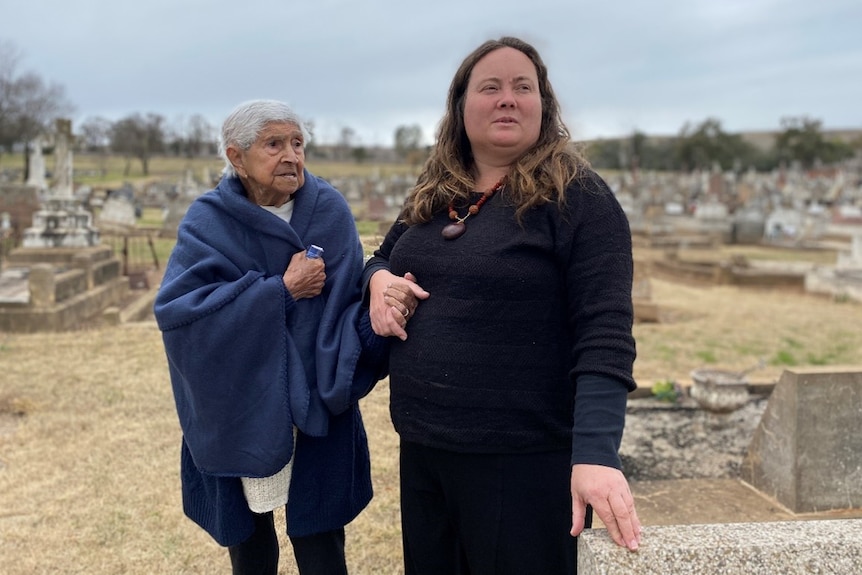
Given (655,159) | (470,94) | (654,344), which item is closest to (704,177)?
(655,159)

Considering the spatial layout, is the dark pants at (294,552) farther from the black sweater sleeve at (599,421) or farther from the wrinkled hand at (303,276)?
the black sweater sleeve at (599,421)

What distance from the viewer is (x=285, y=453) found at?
6.46 feet

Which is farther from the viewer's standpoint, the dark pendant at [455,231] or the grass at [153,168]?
the grass at [153,168]

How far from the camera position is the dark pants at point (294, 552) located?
7.02 feet

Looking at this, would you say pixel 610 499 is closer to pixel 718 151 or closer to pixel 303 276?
pixel 303 276

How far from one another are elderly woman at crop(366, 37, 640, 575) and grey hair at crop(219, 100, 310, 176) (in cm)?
48

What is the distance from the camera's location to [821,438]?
147 inches

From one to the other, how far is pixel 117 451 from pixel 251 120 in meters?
3.18

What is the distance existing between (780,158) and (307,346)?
64.8 meters

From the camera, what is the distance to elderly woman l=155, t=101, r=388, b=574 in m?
1.93

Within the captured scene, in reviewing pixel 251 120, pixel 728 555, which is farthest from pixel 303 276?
pixel 728 555

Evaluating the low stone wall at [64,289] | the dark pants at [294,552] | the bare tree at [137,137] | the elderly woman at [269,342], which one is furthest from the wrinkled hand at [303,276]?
the bare tree at [137,137]

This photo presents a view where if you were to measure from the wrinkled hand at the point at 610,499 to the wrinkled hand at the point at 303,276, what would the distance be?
86cm

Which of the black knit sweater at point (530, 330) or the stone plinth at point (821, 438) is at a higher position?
the black knit sweater at point (530, 330)
